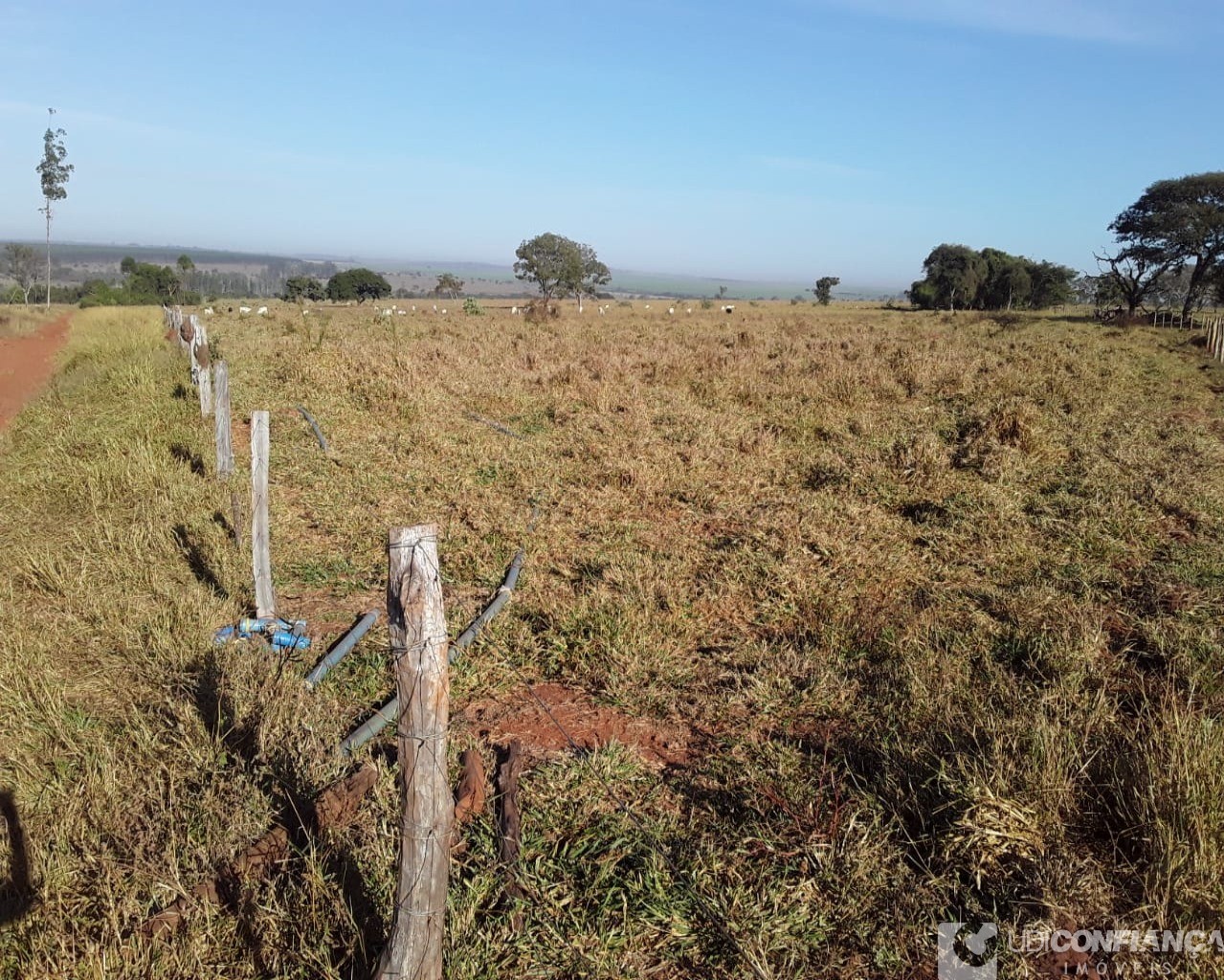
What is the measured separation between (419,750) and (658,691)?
7.33 ft

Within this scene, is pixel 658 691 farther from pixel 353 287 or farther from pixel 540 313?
pixel 353 287

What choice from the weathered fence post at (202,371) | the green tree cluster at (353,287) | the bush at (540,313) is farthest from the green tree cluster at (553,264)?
the weathered fence post at (202,371)

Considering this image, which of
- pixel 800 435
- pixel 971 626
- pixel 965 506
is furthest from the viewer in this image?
pixel 800 435

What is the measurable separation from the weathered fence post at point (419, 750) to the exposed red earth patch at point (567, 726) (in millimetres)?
1496

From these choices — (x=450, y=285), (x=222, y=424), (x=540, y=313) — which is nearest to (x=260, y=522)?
(x=222, y=424)

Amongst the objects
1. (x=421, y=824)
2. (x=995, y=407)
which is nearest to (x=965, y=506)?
(x=995, y=407)

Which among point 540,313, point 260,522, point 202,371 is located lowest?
point 260,522

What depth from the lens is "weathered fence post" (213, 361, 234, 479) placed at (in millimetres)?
7348

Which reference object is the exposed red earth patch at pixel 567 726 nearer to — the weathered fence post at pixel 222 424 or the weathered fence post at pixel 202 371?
the weathered fence post at pixel 222 424

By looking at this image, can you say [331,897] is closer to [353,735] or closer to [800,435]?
[353,735]

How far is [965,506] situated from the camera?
23.4 ft

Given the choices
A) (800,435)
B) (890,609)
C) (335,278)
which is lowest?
(890,609)

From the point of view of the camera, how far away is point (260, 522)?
15.8 feet

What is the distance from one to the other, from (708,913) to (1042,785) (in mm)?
1415
